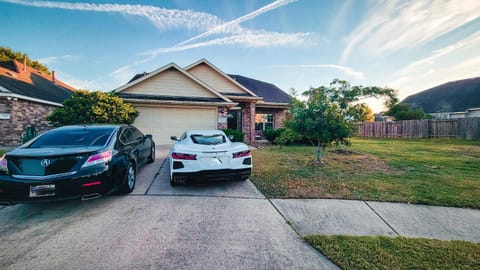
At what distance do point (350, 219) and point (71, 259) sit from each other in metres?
4.04

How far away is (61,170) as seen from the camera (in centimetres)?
298

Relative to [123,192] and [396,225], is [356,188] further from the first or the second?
[123,192]

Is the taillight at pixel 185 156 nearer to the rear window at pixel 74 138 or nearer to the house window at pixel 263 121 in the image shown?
the rear window at pixel 74 138

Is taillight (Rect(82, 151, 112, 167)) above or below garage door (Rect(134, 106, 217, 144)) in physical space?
below

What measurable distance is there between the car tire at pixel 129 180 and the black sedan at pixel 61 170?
96 mm

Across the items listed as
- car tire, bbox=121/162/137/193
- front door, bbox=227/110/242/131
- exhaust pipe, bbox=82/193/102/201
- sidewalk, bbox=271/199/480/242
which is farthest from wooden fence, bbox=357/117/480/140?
exhaust pipe, bbox=82/193/102/201

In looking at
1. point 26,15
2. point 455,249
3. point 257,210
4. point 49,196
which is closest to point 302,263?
point 257,210

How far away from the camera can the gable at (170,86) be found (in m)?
11.6

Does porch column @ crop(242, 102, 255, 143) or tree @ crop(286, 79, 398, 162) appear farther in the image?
porch column @ crop(242, 102, 255, 143)

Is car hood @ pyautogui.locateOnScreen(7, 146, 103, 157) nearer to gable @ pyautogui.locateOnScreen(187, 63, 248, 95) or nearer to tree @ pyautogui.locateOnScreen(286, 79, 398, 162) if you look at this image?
tree @ pyautogui.locateOnScreen(286, 79, 398, 162)

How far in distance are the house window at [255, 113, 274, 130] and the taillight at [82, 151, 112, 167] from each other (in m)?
13.7

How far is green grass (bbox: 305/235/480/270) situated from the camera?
6.89 feet

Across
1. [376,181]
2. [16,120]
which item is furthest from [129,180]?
[16,120]

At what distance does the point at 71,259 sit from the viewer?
7.04ft
